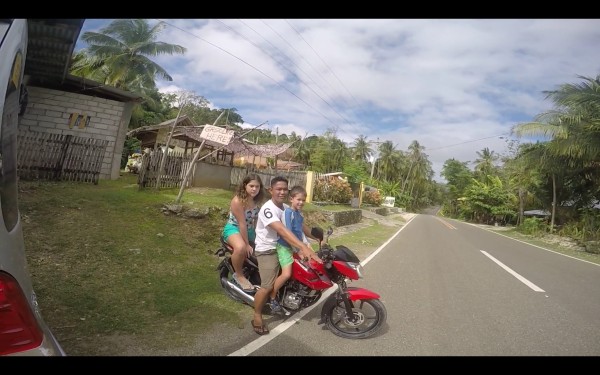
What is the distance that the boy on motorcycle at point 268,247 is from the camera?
156 inches

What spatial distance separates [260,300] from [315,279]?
649mm

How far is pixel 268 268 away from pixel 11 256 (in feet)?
9.02

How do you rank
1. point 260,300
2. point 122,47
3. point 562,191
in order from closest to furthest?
1. point 260,300
2. point 122,47
3. point 562,191

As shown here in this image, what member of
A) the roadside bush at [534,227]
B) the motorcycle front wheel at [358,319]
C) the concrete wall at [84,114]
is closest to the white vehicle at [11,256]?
the motorcycle front wheel at [358,319]

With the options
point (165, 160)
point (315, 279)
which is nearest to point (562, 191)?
point (165, 160)

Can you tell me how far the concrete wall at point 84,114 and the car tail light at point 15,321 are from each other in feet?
43.7

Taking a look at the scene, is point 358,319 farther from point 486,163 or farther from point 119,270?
point 486,163

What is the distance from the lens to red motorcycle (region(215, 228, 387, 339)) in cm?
399

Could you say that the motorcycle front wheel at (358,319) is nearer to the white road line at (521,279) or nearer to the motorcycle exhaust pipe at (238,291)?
the motorcycle exhaust pipe at (238,291)

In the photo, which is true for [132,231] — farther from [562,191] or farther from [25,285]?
[562,191]

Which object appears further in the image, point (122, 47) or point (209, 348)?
point (122, 47)

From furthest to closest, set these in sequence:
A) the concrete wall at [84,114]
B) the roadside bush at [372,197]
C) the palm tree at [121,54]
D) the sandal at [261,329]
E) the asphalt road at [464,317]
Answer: the roadside bush at [372,197], the palm tree at [121,54], the concrete wall at [84,114], the sandal at [261,329], the asphalt road at [464,317]
